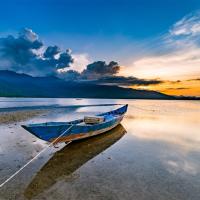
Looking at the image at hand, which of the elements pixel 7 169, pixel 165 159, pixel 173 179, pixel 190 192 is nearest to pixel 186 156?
pixel 165 159

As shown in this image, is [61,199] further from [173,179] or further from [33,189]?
[173,179]

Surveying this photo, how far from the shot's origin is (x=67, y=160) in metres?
12.8

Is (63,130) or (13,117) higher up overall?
(63,130)

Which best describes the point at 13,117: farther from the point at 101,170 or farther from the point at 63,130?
→ the point at 101,170

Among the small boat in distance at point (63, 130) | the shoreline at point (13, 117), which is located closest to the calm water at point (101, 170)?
the small boat in distance at point (63, 130)

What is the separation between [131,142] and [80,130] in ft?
16.7

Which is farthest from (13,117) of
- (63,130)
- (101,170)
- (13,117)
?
(101,170)

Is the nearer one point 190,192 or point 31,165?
point 190,192

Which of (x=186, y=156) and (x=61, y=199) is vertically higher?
(x=61, y=199)

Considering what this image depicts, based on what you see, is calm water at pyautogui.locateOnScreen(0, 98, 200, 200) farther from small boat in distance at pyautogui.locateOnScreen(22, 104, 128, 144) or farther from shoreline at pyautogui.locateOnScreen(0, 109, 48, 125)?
shoreline at pyautogui.locateOnScreen(0, 109, 48, 125)

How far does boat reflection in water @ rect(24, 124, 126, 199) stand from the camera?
902 cm

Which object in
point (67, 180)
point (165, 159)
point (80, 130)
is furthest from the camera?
point (80, 130)

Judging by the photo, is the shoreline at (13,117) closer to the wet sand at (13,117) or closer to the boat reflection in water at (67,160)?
the wet sand at (13,117)

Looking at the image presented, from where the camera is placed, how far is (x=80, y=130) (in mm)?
16375
